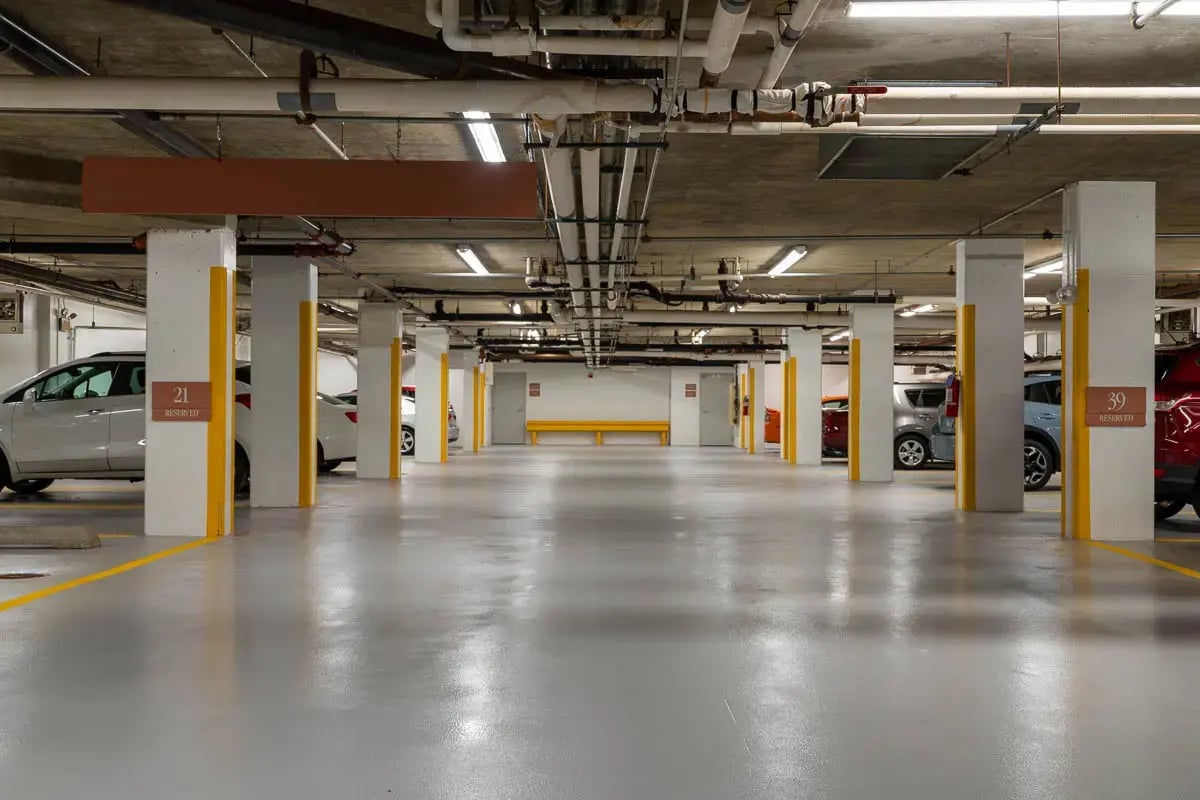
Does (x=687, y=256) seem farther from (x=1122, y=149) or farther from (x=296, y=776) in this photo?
(x=296, y=776)

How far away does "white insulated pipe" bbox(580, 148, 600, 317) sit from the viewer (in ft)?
25.6

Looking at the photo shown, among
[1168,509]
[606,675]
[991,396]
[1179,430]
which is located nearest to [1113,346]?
[1179,430]

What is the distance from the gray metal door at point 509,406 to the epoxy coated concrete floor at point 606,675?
28029 mm

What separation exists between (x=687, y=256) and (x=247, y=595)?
393 inches

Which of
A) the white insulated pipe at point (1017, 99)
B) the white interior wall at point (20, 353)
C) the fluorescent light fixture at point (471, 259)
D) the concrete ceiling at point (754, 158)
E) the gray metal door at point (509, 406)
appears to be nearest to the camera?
the concrete ceiling at point (754, 158)

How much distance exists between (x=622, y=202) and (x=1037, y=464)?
786 cm

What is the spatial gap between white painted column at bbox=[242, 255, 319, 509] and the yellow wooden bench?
2356 cm

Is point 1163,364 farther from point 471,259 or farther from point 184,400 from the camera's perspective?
point 471,259

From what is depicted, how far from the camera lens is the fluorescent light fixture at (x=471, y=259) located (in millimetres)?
13370

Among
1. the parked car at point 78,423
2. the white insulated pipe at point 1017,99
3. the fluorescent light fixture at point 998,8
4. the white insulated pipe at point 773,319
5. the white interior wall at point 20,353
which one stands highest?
the fluorescent light fixture at point 998,8

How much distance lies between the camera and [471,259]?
46.9 feet

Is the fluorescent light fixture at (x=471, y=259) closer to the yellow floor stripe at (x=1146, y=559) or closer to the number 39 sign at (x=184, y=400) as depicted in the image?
the number 39 sign at (x=184, y=400)

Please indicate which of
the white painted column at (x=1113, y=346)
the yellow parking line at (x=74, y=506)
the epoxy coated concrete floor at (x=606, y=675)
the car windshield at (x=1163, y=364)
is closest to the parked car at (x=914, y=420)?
the car windshield at (x=1163, y=364)

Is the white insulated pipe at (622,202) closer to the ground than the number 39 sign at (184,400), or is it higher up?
higher up
